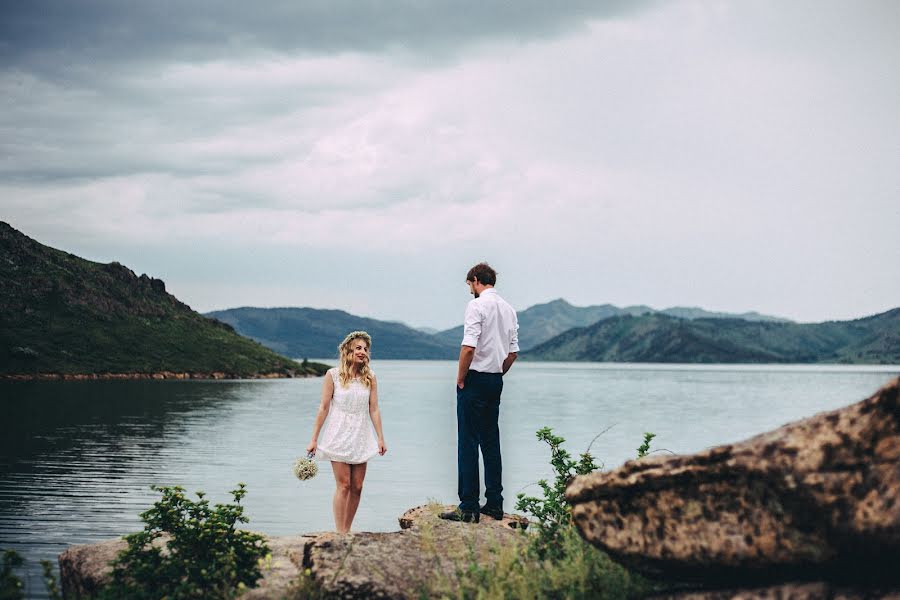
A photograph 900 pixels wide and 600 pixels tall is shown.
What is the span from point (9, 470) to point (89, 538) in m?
11.4

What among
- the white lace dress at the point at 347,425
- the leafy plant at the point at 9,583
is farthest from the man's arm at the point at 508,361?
the leafy plant at the point at 9,583

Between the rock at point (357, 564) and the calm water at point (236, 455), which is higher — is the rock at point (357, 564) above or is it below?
above

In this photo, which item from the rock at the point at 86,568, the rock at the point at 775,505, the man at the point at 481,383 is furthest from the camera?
the man at the point at 481,383

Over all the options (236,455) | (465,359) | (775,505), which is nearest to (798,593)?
(775,505)

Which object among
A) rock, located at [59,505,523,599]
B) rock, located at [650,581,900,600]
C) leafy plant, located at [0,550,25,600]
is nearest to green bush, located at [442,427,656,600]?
rock, located at [59,505,523,599]

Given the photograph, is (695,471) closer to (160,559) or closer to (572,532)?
(572,532)

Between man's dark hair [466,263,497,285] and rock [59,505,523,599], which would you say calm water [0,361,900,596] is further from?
man's dark hair [466,263,497,285]

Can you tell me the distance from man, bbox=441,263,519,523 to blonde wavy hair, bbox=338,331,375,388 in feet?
4.05

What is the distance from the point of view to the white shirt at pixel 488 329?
10.9 meters

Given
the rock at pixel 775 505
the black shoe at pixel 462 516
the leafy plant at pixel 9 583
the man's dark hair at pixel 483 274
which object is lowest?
the black shoe at pixel 462 516

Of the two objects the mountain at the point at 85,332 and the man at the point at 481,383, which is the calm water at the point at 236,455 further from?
the mountain at the point at 85,332

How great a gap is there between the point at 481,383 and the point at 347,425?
6.23 ft

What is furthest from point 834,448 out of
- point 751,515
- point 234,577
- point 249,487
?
point 249,487

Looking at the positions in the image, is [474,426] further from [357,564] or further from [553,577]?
[553,577]
